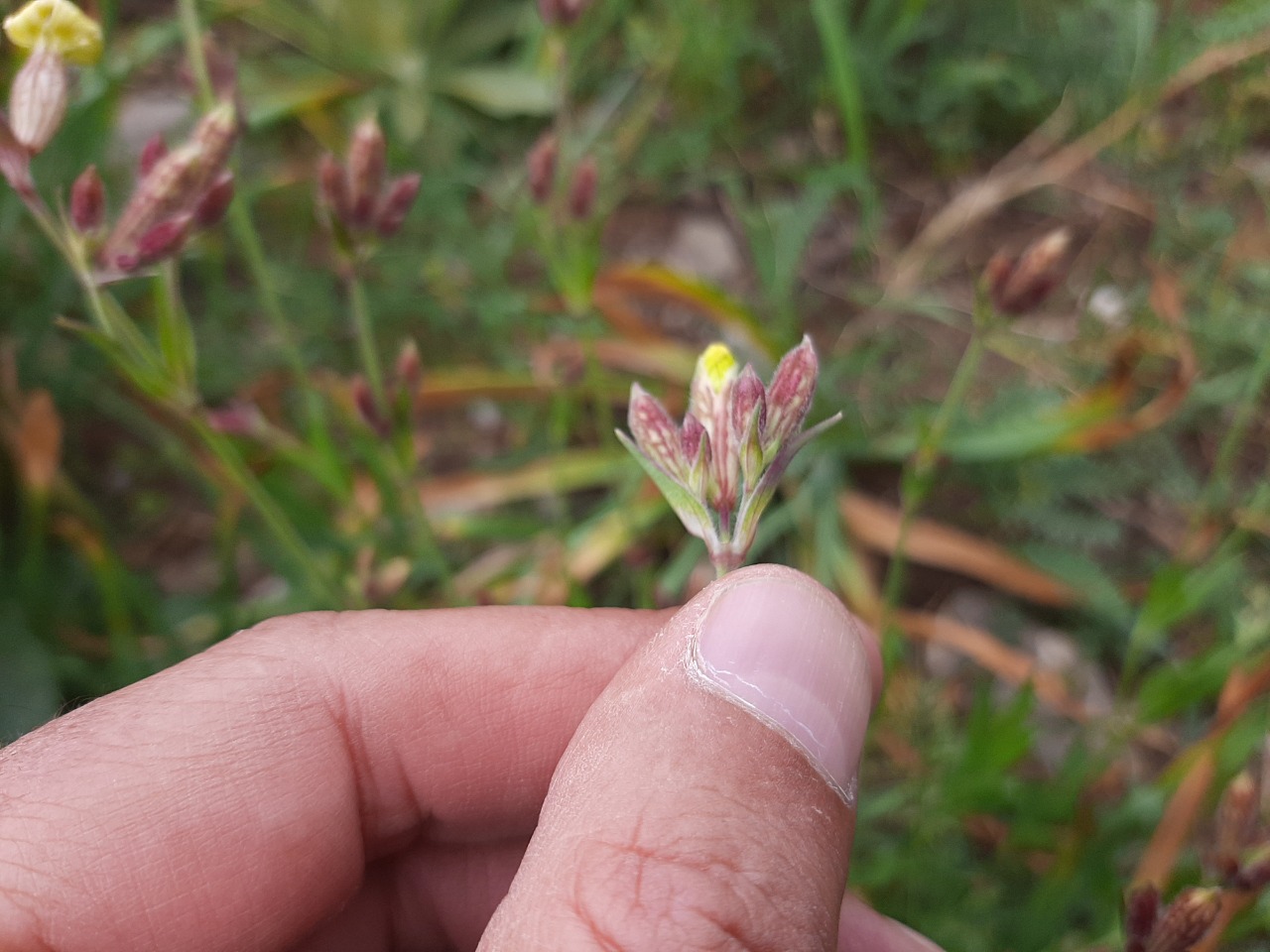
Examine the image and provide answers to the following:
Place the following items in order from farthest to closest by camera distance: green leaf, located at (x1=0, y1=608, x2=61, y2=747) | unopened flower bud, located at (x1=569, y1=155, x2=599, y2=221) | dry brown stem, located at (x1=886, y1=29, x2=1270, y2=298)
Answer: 1. dry brown stem, located at (x1=886, y1=29, x2=1270, y2=298)
2. unopened flower bud, located at (x1=569, y1=155, x2=599, y2=221)
3. green leaf, located at (x1=0, y1=608, x2=61, y2=747)

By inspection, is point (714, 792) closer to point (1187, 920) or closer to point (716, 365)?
point (716, 365)

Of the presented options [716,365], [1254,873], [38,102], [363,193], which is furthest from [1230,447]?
[38,102]

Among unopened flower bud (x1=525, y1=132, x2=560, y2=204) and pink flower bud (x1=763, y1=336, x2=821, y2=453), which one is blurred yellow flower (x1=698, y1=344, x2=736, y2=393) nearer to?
pink flower bud (x1=763, y1=336, x2=821, y2=453)

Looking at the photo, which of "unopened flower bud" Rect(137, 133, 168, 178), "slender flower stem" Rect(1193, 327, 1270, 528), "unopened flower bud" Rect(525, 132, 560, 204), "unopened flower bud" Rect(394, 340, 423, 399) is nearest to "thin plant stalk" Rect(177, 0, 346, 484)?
"unopened flower bud" Rect(137, 133, 168, 178)

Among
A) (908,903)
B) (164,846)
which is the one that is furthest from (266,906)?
(908,903)

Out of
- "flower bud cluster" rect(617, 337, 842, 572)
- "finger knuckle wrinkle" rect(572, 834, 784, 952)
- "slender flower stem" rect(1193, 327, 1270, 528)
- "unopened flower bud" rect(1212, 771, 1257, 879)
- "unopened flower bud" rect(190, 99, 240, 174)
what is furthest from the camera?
"slender flower stem" rect(1193, 327, 1270, 528)

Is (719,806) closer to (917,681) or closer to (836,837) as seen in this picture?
(836,837)

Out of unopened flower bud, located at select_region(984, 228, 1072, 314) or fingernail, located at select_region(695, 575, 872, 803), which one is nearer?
fingernail, located at select_region(695, 575, 872, 803)
